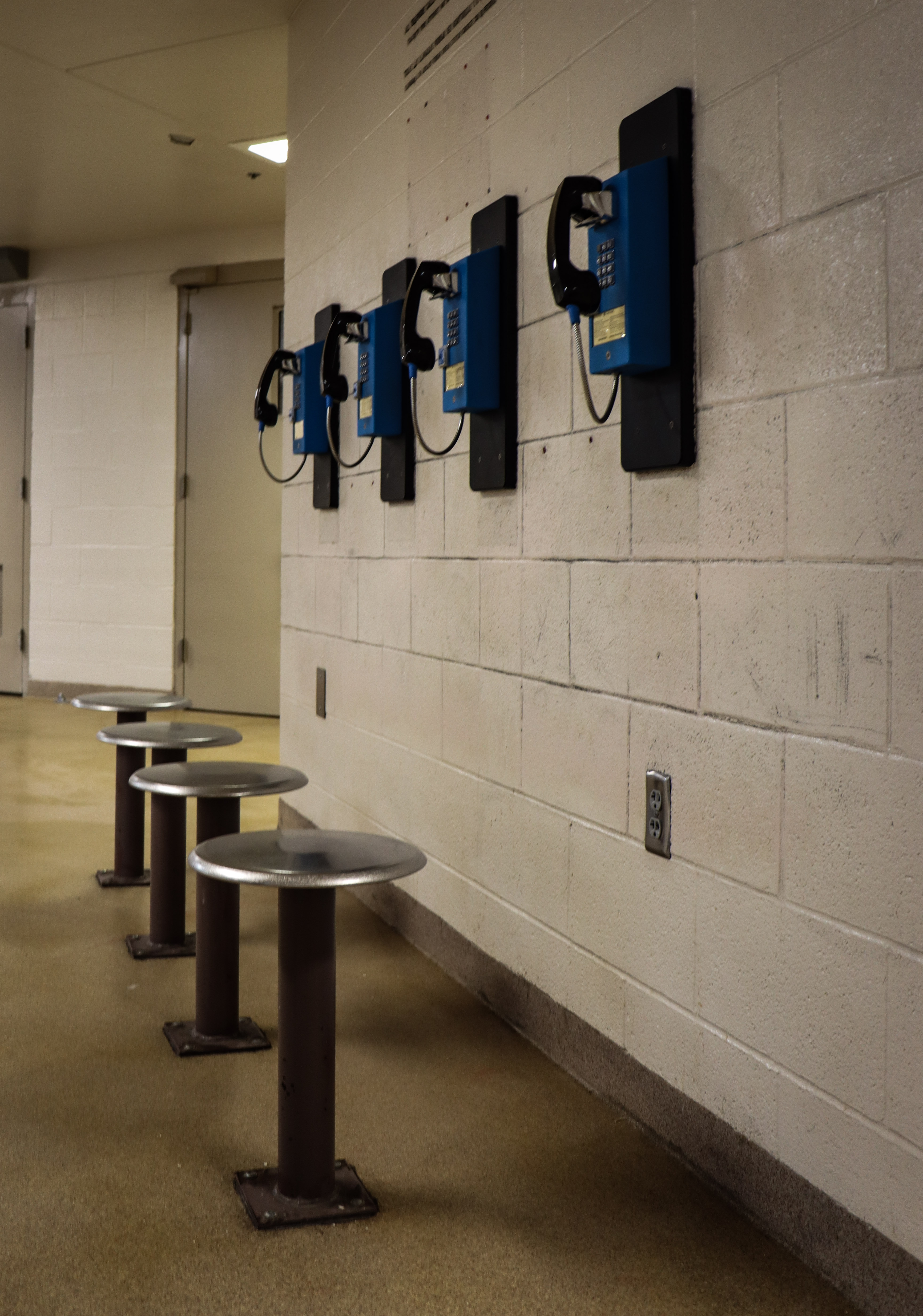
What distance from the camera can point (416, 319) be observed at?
3.00 m

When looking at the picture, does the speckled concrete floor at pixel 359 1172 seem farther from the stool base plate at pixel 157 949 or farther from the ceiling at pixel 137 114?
the ceiling at pixel 137 114

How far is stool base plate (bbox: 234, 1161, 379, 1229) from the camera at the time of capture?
1.84m

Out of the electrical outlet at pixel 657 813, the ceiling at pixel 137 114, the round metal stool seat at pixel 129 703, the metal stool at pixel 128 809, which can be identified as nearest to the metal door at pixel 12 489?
the ceiling at pixel 137 114

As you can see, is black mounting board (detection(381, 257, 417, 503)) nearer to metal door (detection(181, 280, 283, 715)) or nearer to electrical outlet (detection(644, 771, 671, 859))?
electrical outlet (detection(644, 771, 671, 859))

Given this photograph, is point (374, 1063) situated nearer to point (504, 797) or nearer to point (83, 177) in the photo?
point (504, 797)

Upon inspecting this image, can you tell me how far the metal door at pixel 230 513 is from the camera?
23.2ft

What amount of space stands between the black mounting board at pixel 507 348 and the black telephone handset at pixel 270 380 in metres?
1.52

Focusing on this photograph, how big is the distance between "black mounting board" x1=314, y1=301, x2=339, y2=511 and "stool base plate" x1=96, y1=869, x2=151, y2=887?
4.45ft

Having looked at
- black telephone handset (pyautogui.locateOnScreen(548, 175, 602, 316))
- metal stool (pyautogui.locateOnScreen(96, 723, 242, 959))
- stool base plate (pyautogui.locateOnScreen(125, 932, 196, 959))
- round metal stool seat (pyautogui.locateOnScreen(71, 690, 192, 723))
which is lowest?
stool base plate (pyautogui.locateOnScreen(125, 932, 196, 959))

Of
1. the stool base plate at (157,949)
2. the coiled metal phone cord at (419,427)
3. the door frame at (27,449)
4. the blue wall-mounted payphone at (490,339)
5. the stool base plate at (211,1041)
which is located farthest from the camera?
the door frame at (27,449)

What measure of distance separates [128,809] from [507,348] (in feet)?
6.76

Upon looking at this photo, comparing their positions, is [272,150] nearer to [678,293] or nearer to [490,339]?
[490,339]

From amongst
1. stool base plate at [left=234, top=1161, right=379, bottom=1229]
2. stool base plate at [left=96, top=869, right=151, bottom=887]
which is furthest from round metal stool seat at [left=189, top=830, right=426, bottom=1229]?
stool base plate at [left=96, top=869, right=151, bottom=887]

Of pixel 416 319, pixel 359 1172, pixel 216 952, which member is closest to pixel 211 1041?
pixel 216 952
